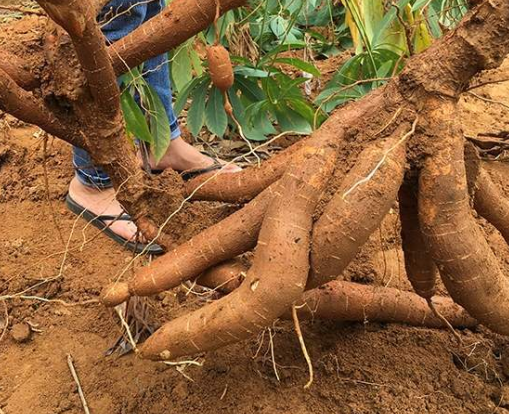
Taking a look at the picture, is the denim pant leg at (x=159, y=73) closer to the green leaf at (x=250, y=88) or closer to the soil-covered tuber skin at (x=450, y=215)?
the green leaf at (x=250, y=88)

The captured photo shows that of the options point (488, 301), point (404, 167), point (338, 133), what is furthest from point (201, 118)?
point (488, 301)

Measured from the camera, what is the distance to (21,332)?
1.51m

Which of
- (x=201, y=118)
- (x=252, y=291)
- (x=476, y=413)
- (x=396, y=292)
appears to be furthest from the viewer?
(x=201, y=118)

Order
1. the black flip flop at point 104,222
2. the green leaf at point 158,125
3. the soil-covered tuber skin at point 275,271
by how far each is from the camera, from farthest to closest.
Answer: the black flip flop at point 104,222, the green leaf at point 158,125, the soil-covered tuber skin at point 275,271

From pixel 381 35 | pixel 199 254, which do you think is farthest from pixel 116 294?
pixel 381 35

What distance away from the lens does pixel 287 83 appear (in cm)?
177

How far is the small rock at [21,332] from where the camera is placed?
1.50 meters

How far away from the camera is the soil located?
1267mm

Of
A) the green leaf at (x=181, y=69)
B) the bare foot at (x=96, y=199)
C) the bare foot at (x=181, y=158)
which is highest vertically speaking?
the green leaf at (x=181, y=69)

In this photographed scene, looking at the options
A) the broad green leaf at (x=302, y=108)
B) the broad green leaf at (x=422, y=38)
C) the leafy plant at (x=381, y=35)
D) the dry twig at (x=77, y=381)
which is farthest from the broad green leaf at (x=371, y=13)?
the dry twig at (x=77, y=381)

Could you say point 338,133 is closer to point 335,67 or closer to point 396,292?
point 396,292

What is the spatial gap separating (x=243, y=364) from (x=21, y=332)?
0.56m

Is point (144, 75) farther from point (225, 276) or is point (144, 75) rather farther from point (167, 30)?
point (225, 276)

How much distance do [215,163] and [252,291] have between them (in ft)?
3.19
